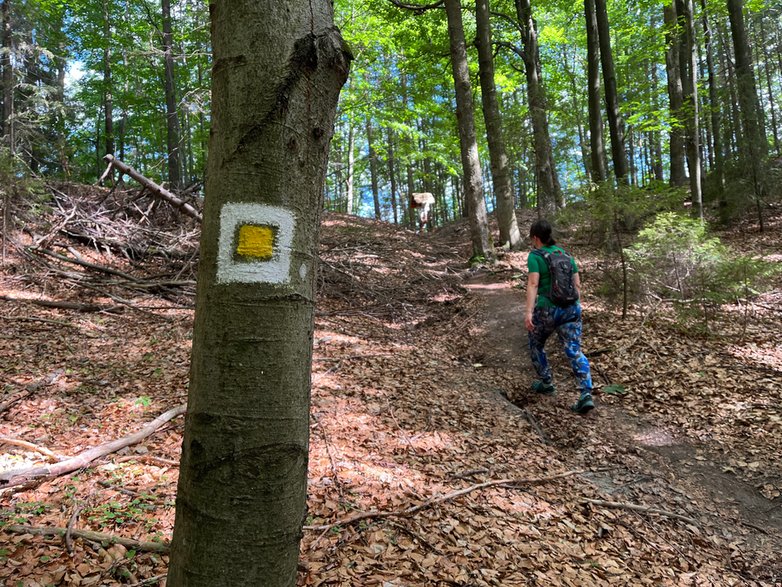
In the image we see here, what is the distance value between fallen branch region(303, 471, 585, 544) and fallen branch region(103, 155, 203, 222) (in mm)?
7356

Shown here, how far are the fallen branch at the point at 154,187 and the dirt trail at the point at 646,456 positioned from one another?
250 inches

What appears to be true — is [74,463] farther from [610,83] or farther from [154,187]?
[610,83]

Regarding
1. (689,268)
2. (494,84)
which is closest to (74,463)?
(689,268)

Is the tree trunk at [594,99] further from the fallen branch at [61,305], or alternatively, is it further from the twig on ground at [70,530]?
the twig on ground at [70,530]

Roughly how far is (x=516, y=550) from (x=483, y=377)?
331cm

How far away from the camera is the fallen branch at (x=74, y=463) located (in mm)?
2691

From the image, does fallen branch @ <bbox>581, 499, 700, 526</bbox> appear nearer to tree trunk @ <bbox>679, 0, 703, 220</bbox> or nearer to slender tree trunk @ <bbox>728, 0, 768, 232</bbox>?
tree trunk @ <bbox>679, 0, 703, 220</bbox>

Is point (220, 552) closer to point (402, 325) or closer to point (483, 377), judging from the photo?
point (483, 377)

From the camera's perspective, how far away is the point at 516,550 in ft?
9.02

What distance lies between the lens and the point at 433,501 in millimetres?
3049

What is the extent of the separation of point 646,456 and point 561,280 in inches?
76.3

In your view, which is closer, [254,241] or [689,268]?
[254,241]

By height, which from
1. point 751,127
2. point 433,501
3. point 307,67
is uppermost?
point 751,127

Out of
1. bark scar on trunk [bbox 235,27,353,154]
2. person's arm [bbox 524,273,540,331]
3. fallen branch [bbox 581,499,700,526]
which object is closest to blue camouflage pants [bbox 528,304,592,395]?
person's arm [bbox 524,273,540,331]
